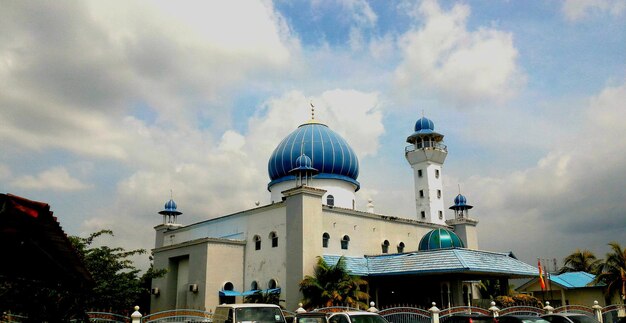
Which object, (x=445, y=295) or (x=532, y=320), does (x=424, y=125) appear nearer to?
(x=445, y=295)

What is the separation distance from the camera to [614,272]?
30047 mm

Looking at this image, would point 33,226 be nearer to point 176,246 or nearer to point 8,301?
point 8,301

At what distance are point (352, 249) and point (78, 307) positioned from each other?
786 inches

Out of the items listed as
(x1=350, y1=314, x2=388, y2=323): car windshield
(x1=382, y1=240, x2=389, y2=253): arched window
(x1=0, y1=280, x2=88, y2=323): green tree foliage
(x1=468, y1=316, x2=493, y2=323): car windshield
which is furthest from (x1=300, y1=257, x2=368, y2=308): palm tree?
(x1=0, y1=280, x2=88, y2=323): green tree foliage

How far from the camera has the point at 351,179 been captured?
109 ft

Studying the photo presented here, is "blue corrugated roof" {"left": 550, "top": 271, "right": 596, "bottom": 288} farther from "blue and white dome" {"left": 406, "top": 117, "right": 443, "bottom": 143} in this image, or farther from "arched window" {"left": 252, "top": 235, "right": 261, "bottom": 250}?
"arched window" {"left": 252, "top": 235, "right": 261, "bottom": 250}

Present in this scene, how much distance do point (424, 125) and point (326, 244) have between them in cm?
1409

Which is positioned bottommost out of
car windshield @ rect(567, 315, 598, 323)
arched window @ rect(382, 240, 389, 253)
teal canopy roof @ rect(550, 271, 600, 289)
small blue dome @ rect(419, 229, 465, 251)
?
car windshield @ rect(567, 315, 598, 323)

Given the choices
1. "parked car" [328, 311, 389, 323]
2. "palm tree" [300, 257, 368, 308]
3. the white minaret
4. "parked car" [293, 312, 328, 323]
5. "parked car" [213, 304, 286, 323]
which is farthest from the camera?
the white minaret

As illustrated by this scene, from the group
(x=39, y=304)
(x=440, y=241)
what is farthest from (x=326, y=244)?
(x=39, y=304)

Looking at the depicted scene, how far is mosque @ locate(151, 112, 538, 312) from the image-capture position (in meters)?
26.1

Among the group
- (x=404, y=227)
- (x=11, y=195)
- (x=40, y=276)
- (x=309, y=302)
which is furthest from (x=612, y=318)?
(x=11, y=195)

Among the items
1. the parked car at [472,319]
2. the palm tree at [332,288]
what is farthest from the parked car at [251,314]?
the palm tree at [332,288]

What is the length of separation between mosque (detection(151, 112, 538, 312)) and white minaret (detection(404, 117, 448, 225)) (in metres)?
0.07
